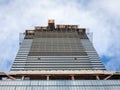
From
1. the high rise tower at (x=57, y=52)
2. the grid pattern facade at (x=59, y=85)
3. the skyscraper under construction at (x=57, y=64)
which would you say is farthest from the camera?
the high rise tower at (x=57, y=52)

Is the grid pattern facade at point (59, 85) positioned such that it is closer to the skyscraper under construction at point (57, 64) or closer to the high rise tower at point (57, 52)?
the skyscraper under construction at point (57, 64)

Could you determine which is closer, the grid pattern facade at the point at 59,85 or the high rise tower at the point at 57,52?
the grid pattern facade at the point at 59,85

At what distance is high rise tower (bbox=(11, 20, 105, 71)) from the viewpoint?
12438 centimetres

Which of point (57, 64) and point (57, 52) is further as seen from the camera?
point (57, 52)

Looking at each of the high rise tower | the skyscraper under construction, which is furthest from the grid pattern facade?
the high rise tower

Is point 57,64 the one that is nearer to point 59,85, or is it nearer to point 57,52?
point 57,52

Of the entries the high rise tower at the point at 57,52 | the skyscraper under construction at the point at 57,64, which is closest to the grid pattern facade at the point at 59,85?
the skyscraper under construction at the point at 57,64

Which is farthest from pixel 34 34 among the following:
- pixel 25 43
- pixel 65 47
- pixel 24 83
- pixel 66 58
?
pixel 24 83

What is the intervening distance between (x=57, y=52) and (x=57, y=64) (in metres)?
17.2

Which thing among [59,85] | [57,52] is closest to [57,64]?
[57,52]

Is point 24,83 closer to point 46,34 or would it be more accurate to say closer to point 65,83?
point 65,83

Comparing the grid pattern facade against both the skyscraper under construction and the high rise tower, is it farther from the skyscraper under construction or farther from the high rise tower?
the high rise tower

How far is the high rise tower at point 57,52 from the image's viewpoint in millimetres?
124375

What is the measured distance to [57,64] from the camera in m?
127
